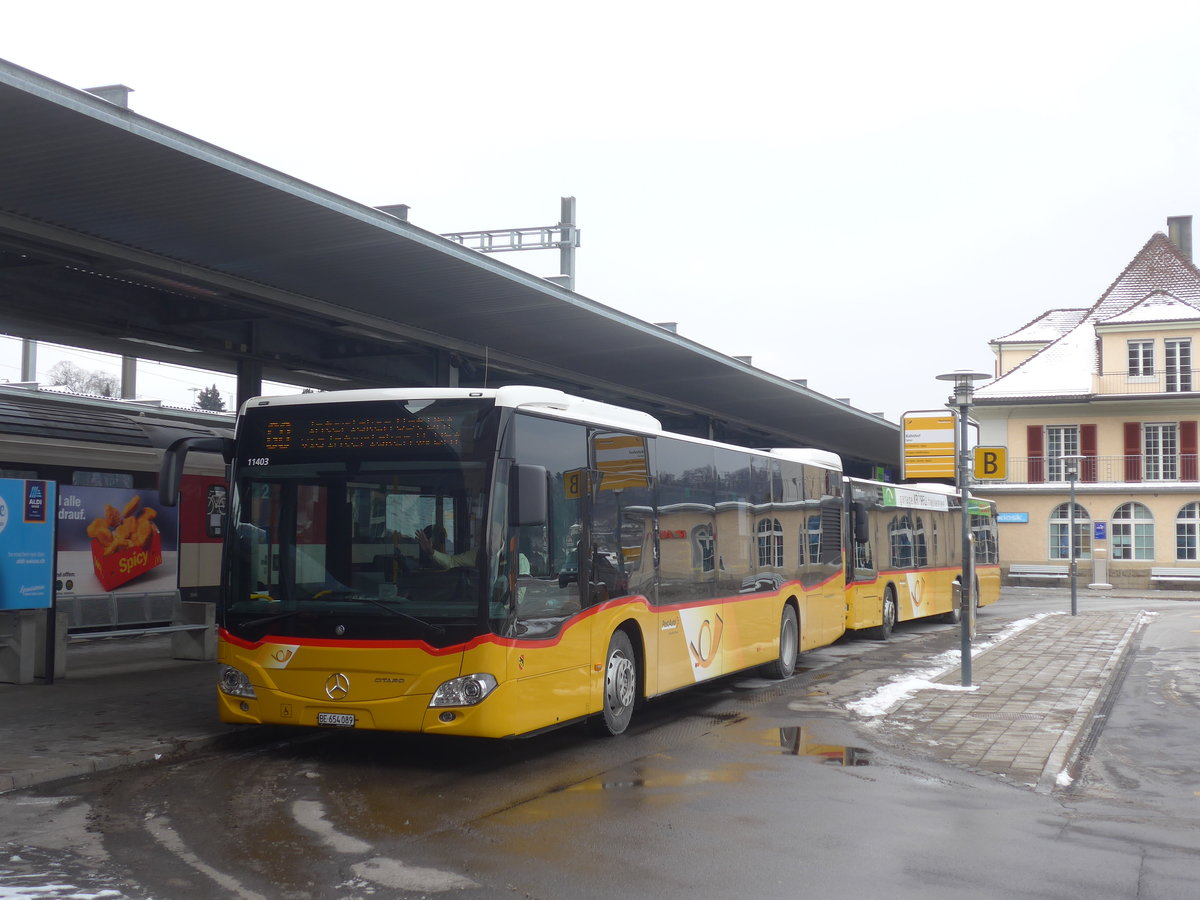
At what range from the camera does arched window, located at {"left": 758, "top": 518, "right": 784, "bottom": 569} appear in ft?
47.2

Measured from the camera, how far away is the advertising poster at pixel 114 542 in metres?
15.0

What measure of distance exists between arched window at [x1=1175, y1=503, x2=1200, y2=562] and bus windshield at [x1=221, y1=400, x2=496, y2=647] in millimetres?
47233

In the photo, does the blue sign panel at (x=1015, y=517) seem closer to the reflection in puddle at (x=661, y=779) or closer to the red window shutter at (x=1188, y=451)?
the red window shutter at (x=1188, y=451)

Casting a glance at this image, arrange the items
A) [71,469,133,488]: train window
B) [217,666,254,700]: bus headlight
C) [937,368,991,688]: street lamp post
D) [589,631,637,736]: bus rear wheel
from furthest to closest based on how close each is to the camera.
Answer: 1. [71,469,133,488]: train window
2. [937,368,991,688]: street lamp post
3. [589,631,637,736]: bus rear wheel
4. [217,666,254,700]: bus headlight

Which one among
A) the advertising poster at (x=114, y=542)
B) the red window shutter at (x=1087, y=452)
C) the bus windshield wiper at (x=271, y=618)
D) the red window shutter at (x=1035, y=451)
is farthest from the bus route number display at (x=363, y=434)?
the red window shutter at (x=1087, y=452)

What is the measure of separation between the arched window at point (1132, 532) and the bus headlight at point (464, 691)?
47.1 metres

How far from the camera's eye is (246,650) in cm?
923

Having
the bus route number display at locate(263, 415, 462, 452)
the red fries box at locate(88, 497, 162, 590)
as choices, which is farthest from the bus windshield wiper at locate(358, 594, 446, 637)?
the red fries box at locate(88, 497, 162, 590)

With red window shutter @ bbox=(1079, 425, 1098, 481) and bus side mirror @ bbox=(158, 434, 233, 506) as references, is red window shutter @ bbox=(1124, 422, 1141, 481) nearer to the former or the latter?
red window shutter @ bbox=(1079, 425, 1098, 481)

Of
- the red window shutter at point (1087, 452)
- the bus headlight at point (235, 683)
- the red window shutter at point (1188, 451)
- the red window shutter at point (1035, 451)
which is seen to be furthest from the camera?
the red window shutter at point (1035, 451)

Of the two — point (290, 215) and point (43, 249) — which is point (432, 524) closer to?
point (290, 215)

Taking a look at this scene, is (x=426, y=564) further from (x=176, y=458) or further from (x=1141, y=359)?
(x=1141, y=359)

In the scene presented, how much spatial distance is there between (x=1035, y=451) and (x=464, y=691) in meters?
48.3

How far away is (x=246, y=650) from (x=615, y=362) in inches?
583
